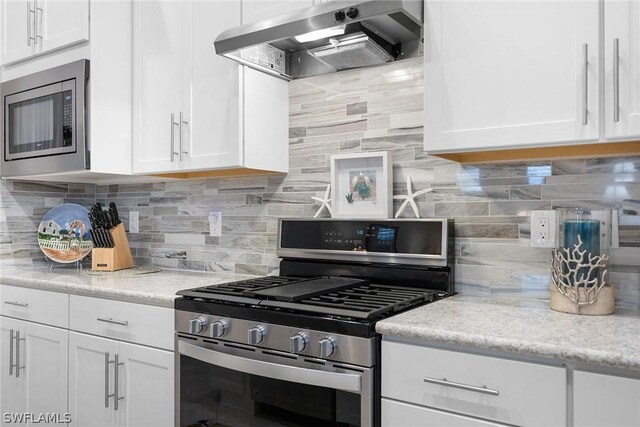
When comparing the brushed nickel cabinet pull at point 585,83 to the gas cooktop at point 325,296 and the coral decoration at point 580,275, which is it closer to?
the coral decoration at point 580,275

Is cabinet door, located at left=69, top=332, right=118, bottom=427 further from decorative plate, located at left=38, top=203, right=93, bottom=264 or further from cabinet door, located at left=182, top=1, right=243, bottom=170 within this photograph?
cabinet door, located at left=182, top=1, right=243, bottom=170

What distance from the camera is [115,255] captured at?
2580 mm

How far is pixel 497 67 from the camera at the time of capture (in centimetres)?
149

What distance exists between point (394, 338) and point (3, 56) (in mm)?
2555

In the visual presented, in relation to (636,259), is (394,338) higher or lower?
lower

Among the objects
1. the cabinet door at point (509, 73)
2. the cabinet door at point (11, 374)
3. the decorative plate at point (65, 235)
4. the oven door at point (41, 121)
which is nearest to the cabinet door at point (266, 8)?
the cabinet door at point (509, 73)

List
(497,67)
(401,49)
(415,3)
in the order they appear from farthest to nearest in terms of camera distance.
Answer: (401,49)
(415,3)
(497,67)

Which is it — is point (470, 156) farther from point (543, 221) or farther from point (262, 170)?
point (262, 170)

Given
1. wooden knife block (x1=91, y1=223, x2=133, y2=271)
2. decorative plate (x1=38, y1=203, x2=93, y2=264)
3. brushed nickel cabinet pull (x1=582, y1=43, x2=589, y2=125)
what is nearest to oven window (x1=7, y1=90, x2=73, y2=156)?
decorative plate (x1=38, y1=203, x2=93, y2=264)

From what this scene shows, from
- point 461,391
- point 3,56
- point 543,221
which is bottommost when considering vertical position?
point 461,391

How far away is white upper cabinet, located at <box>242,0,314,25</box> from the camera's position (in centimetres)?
192

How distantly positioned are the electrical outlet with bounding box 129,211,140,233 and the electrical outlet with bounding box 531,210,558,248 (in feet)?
6.94

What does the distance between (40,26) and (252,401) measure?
214 cm

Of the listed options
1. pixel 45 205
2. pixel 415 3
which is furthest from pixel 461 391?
pixel 45 205
